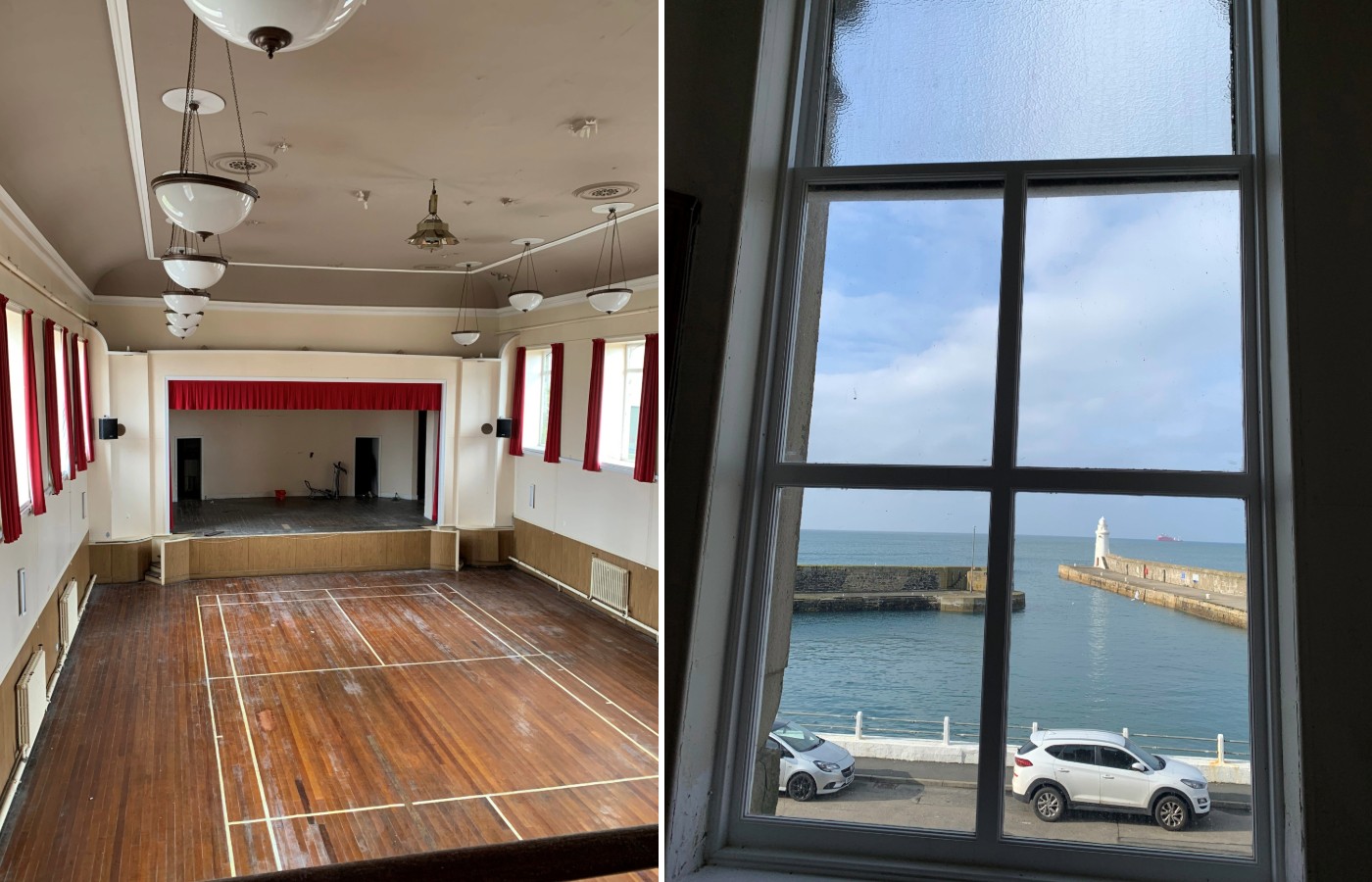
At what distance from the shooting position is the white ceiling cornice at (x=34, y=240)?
19.6 feet

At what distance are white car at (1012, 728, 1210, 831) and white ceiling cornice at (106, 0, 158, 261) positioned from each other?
12.3 feet

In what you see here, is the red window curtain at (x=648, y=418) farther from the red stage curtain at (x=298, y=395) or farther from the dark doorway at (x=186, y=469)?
the dark doorway at (x=186, y=469)

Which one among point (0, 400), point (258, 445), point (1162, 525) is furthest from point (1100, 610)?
point (258, 445)

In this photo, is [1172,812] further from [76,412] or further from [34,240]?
[76,412]

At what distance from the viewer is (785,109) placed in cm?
201

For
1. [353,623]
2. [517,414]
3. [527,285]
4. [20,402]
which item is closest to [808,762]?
[20,402]

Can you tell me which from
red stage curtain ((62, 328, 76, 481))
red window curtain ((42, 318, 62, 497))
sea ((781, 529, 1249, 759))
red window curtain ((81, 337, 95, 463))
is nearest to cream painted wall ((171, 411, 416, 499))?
red window curtain ((81, 337, 95, 463))

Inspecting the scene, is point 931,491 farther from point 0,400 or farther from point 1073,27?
point 0,400

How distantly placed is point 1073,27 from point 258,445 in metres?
16.7

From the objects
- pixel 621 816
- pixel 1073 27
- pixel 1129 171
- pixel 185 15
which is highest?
pixel 185 15

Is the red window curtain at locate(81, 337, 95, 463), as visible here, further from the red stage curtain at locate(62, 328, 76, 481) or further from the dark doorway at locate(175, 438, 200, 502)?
the dark doorway at locate(175, 438, 200, 502)

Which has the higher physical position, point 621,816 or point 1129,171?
point 1129,171

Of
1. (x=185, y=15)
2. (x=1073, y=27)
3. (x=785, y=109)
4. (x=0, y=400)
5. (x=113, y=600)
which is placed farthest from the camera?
(x=113, y=600)

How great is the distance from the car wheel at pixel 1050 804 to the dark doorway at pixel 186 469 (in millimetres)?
16442
